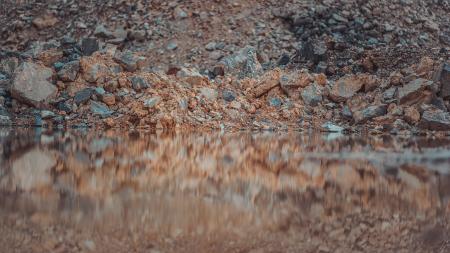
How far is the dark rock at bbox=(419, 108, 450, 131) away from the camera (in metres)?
6.40

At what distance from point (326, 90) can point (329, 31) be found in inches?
101

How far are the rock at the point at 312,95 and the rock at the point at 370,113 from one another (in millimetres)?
638

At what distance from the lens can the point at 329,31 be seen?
31.7 feet

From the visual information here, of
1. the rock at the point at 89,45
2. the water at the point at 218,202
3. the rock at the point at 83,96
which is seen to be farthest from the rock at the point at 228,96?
the water at the point at 218,202

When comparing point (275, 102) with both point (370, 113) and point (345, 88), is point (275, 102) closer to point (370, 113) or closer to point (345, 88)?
point (345, 88)

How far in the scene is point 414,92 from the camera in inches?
263

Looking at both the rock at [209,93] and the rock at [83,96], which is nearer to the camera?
the rock at [83,96]

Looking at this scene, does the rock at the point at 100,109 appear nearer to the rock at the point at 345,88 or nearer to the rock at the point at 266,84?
the rock at the point at 266,84

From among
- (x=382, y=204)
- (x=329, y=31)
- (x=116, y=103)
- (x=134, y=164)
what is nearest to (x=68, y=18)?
(x=116, y=103)

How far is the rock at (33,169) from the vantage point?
240cm

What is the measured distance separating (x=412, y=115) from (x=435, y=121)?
0.27 metres

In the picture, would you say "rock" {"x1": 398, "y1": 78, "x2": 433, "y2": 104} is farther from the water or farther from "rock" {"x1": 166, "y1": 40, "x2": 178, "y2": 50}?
"rock" {"x1": 166, "y1": 40, "x2": 178, "y2": 50}

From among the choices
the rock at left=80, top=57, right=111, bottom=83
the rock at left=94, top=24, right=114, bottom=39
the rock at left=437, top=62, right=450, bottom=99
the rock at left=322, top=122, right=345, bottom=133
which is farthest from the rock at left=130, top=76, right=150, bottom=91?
the rock at left=437, top=62, right=450, bottom=99

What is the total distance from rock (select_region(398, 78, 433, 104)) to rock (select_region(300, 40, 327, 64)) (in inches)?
85.0
